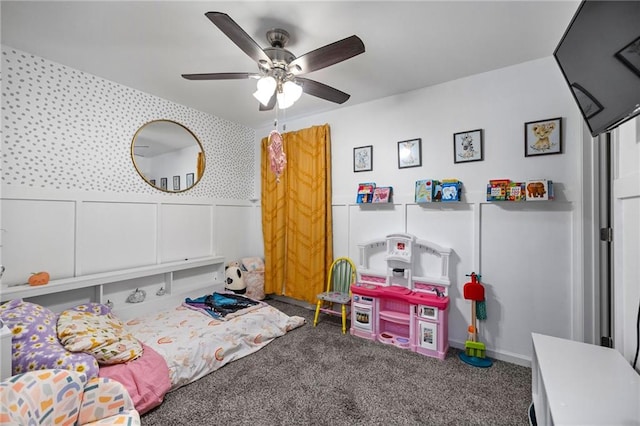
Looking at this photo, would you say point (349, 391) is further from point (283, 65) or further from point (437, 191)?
point (283, 65)

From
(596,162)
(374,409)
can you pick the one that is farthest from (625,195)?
(374,409)

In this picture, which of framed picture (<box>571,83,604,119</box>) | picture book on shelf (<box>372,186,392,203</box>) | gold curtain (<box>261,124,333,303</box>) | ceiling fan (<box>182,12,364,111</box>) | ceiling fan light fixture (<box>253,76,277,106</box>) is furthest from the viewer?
gold curtain (<box>261,124,333,303</box>)

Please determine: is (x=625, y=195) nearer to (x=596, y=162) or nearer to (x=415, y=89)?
(x=596, y=162)

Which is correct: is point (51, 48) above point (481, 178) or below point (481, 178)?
above

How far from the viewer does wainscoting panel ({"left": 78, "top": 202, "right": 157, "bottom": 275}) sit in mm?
2453

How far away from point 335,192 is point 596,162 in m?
2.32

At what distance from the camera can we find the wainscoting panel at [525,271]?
6.86ft

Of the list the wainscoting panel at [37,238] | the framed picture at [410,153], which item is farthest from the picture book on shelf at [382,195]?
the wainscoting panel at [37,238]

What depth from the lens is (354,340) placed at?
2652mm

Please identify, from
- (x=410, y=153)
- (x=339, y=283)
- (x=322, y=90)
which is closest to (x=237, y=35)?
(x=322, y=90)

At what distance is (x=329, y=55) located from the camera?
1599 mm

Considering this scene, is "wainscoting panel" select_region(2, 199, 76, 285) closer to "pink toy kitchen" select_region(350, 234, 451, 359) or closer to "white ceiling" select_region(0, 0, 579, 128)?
"white ceiling" select_region(0, 0, 579, 128)

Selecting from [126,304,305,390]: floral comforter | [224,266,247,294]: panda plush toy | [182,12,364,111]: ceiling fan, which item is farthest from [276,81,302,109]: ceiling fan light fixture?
[224,266,247,294]: panda plush toy

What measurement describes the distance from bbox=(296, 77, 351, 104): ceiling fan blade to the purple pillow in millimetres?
2294
